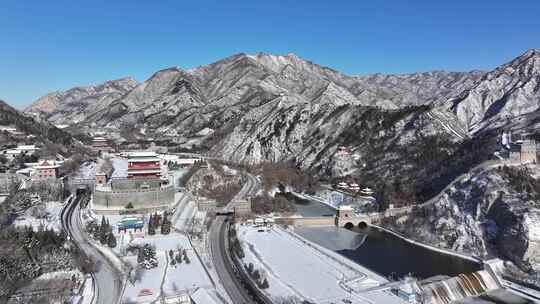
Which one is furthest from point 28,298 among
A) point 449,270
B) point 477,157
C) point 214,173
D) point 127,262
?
point 477,157

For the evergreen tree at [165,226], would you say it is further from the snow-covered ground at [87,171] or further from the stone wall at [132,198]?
the snow-covered ground at [87,171]

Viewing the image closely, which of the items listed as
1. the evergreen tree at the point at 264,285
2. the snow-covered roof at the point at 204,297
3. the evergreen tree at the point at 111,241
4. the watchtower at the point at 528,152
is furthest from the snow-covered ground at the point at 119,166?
the watchtower at the point at 528,152

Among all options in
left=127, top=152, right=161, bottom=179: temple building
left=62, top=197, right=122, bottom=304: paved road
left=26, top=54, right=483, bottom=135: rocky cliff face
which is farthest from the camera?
left=26, top=54, right=483, bottom=135: rocky cliff face

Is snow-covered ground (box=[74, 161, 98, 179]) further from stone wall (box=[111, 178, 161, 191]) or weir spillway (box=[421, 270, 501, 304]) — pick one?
weir spillway (box=[421, 270, 501, 304])

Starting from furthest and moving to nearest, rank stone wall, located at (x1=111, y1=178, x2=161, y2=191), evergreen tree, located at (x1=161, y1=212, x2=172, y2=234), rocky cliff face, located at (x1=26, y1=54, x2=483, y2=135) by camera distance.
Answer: rocky cliff face, located at (x1=26, y1=54, x2=483, y2=135)
stone wall, located at (x1=111, y1=178, x2=161, y2=191)
evergreen tree, located at (x1=161, y1=212, x2=172, y2=234)

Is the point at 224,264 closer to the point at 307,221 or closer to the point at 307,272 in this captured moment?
the point at 307,272

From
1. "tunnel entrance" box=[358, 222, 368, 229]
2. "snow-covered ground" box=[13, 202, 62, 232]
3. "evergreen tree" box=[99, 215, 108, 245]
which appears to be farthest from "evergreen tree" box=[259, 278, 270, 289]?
"tunnel entrance" box=[358, 222, 368, 229]

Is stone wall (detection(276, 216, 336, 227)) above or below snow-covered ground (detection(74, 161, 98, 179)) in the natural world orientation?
below
